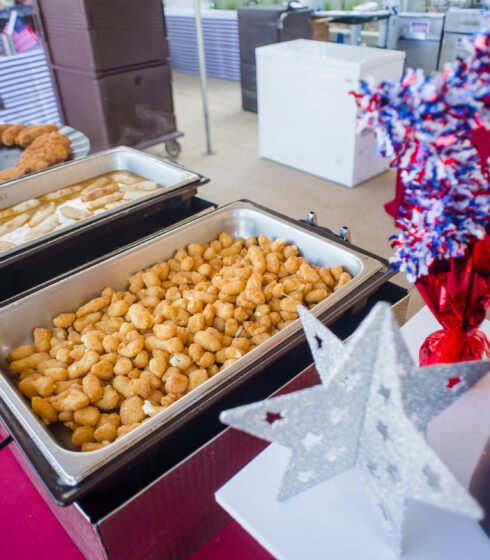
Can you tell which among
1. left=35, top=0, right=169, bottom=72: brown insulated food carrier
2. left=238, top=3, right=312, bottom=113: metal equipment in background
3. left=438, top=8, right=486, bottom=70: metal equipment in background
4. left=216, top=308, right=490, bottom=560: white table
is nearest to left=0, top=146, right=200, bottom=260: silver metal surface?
left=216, top=308, right=490, bottom=560: white table

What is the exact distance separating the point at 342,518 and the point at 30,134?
2.15 m

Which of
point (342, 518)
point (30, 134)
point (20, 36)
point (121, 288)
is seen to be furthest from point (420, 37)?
point (342, 518)

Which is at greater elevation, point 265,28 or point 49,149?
point 265,28

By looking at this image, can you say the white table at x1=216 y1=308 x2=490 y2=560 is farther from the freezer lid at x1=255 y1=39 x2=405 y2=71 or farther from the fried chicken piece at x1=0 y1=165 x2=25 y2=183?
the freezer lid at x1=255 y1=39 x2=405 y2=71

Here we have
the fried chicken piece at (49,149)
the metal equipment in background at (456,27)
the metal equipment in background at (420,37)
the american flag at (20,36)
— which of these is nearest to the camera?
the fried chicken piece at (49,149)

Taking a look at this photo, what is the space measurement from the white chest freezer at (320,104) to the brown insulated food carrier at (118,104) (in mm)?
648

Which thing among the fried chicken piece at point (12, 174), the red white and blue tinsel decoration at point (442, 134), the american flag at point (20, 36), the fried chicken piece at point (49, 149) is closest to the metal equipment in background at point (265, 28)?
the american flag at point (20, 36)

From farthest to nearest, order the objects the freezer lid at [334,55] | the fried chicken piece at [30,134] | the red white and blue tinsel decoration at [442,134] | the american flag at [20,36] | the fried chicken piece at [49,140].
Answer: the american flag at [20,36] → the freezer lid at [334,55] → the fried chicken piece at [30,134] → the fried chicken piece at [49,140] → the red white and blue tinsel decoration at [442,134]

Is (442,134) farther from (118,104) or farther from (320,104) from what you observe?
(118,104)

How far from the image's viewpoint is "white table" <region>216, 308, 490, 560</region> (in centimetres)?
62

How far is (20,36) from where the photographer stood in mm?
3496

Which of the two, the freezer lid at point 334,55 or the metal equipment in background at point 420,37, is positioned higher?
the freezer lid at point 334,55

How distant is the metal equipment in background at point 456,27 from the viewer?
432 centimetres

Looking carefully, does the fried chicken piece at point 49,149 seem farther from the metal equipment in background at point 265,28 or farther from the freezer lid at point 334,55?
the metal equipment in background at point 265,28
